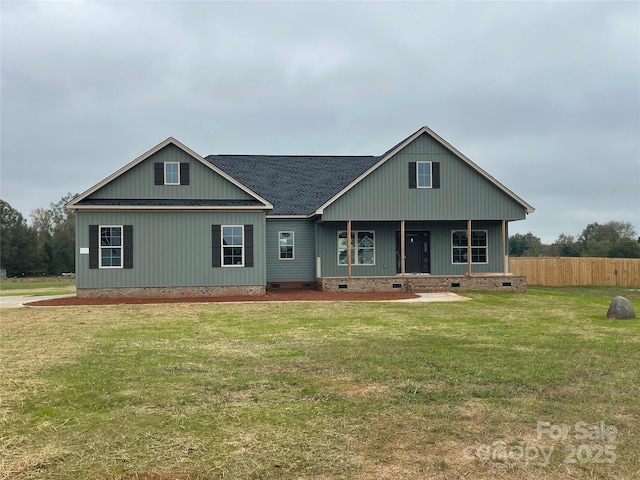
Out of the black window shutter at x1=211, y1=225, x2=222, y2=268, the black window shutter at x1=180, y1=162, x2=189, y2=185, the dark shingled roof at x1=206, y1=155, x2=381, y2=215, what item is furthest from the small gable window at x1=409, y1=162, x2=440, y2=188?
the black window shutter at x1=180, y1=162, x2=189, y2=185

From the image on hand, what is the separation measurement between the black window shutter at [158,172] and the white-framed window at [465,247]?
41.3 ft

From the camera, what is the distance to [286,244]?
24.9 metres

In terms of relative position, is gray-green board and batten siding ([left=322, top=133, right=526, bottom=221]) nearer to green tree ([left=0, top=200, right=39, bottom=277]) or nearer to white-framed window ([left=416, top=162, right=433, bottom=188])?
A: white-framed window ([left=416, top=162, right=433, bottom=188])

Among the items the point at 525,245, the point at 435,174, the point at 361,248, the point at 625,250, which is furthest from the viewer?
the point at 525,245

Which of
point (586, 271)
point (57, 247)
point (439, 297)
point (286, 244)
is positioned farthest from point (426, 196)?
point (57, 247)

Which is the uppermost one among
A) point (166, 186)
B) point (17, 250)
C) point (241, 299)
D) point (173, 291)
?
point (166, 186)

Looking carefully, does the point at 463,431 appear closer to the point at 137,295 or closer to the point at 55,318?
the point at 55,318

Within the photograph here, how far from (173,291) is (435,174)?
37.6ft

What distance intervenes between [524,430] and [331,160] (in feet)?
82.8

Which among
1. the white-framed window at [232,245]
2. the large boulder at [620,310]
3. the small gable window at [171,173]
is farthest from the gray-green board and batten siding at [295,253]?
the large boulder at [620,310]

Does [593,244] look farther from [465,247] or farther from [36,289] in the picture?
[36,289]

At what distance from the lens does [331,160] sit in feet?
97.3

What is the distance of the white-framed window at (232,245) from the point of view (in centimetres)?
2105

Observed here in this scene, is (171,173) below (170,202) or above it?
above
